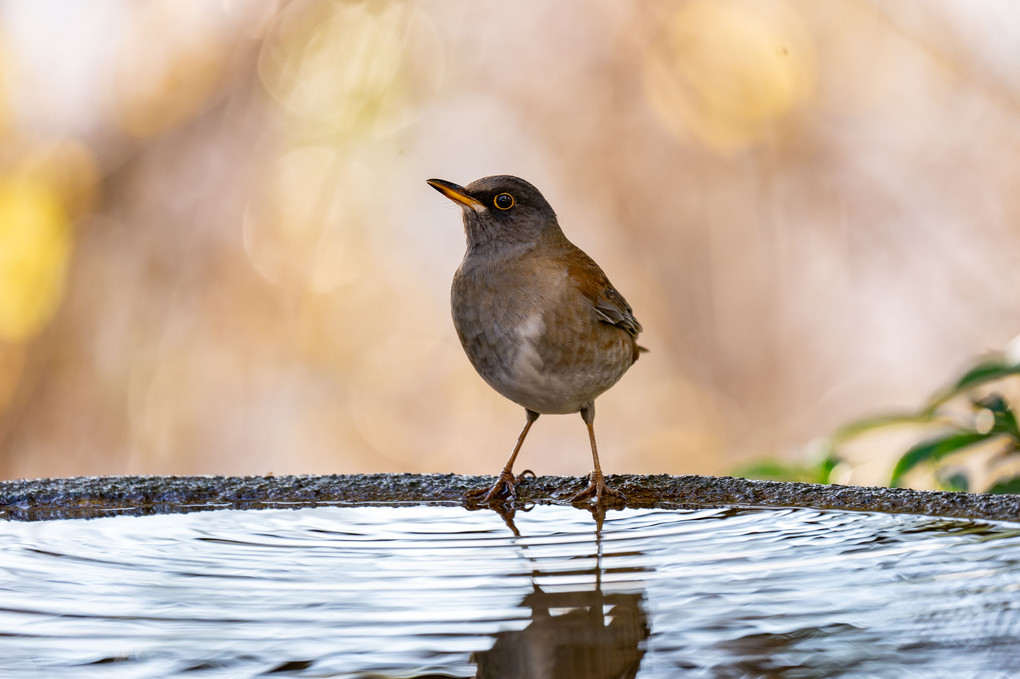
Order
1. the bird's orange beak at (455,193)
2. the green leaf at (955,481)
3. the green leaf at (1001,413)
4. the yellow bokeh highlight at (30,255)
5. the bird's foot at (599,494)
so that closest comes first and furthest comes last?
the bird's foot at (599,494) → the bird's orange beak at (455,193) → the green leaf at (1001,413) → the green leaf at (955,481) → the yellow bokeh highlight at (30,255)

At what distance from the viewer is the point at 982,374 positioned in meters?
3.69

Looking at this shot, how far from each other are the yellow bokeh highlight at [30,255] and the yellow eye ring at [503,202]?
407 centimetres

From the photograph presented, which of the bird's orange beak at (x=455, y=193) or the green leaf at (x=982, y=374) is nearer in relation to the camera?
the bird's orange beak at (x=455, y=193)

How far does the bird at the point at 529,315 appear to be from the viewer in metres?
2.86

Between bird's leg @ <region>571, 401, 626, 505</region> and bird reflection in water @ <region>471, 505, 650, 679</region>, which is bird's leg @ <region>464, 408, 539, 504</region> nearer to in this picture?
bird's leg @ <region>571, 401, 626, 505</region>

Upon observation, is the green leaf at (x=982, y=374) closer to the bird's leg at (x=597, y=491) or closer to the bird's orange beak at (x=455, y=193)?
the bird's leg at (x=597, y=491)

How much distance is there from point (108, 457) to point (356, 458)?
1496 mm

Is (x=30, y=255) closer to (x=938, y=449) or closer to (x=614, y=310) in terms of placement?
(x=614, y=310)

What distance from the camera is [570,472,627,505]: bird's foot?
2688mm

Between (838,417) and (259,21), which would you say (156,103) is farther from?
(838,417)

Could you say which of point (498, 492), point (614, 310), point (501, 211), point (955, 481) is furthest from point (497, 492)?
point (955, 481)

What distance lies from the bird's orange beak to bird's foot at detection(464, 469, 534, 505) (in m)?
0.81

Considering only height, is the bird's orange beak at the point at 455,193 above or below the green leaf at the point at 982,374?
above

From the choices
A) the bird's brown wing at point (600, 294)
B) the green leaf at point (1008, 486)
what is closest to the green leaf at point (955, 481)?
the green leaf at point (1008, 486)
